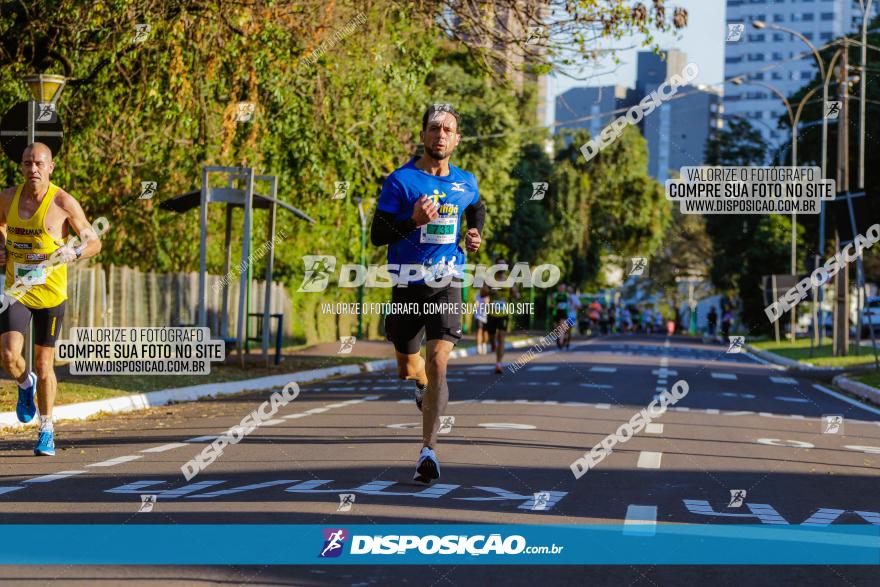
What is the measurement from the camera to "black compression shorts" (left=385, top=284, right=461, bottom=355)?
895 centimetres

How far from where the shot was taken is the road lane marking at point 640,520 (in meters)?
7.30

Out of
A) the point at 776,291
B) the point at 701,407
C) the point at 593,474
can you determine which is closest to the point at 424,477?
the point at 593,474

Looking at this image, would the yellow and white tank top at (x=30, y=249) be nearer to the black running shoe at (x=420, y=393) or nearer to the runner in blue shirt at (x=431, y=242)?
the runner in blue shirt at (x=431, y=242)

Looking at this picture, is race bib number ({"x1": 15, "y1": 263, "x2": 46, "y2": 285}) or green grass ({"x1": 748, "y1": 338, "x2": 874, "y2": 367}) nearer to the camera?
race bib number ({"x1": 15, "y1": 263, "x2": 46, "y2": 285})

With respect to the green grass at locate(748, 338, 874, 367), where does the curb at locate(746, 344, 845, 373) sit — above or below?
below

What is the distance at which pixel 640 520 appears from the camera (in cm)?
771

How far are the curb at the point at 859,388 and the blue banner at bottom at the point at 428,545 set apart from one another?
1519cm

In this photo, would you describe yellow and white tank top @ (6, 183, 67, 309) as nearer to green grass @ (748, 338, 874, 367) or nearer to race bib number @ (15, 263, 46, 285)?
race bib number @ (15, 263, 46, 285)

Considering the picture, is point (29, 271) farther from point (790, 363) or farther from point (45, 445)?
point (790, 363)

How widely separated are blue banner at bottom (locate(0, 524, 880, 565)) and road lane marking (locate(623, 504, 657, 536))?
2 centimetres

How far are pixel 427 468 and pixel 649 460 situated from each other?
2.78 meters

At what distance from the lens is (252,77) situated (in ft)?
67.8

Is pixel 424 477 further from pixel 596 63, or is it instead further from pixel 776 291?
pixel 776 291

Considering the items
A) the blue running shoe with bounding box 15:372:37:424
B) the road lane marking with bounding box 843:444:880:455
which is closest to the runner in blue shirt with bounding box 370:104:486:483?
the blue running shoe with bounding box 15:372:37:424
